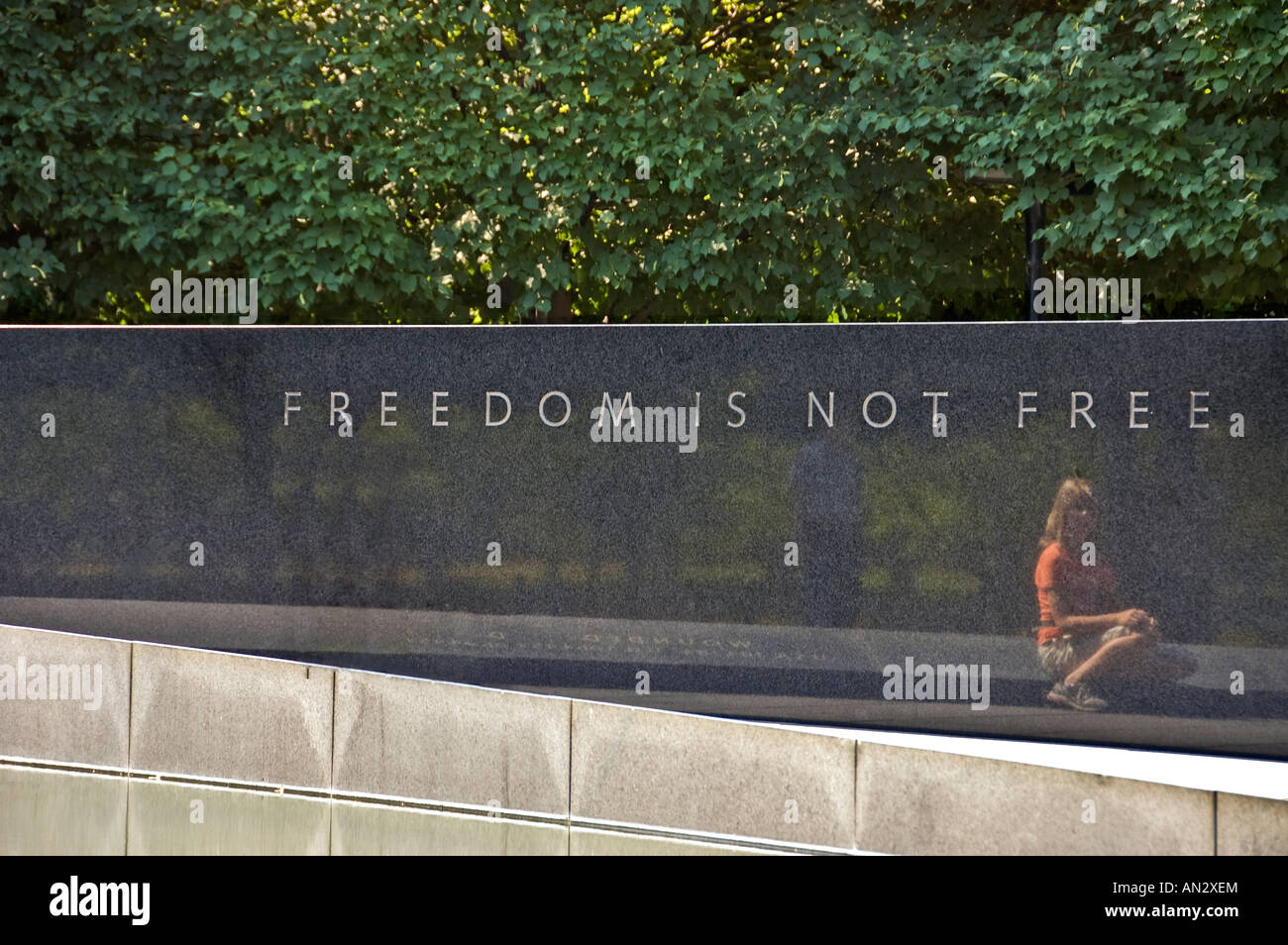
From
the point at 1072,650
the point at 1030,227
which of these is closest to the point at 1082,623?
the point at 1072,650

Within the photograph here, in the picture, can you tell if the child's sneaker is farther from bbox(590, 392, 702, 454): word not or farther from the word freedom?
bbox(590, 392, 702, 454): word not

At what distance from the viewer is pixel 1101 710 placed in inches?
317

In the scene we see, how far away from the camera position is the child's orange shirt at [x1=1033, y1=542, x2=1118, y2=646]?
8.08 meters

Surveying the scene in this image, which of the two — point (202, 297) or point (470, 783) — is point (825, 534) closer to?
point (470, 783)

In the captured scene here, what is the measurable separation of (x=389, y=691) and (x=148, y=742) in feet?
5.10

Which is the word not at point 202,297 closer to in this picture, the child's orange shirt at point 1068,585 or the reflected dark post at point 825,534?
the reflected dark post at point 825,534

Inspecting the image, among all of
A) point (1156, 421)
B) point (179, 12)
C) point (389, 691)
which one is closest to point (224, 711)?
point (389, 691)

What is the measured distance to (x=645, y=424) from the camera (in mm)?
8531

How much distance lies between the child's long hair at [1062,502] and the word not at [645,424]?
6.87ft

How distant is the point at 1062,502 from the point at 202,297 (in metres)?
12.0

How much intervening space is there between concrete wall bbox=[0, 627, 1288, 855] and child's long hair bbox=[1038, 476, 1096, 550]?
172cm

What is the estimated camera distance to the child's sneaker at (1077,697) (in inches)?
317

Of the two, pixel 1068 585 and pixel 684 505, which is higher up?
pixel 684 505
